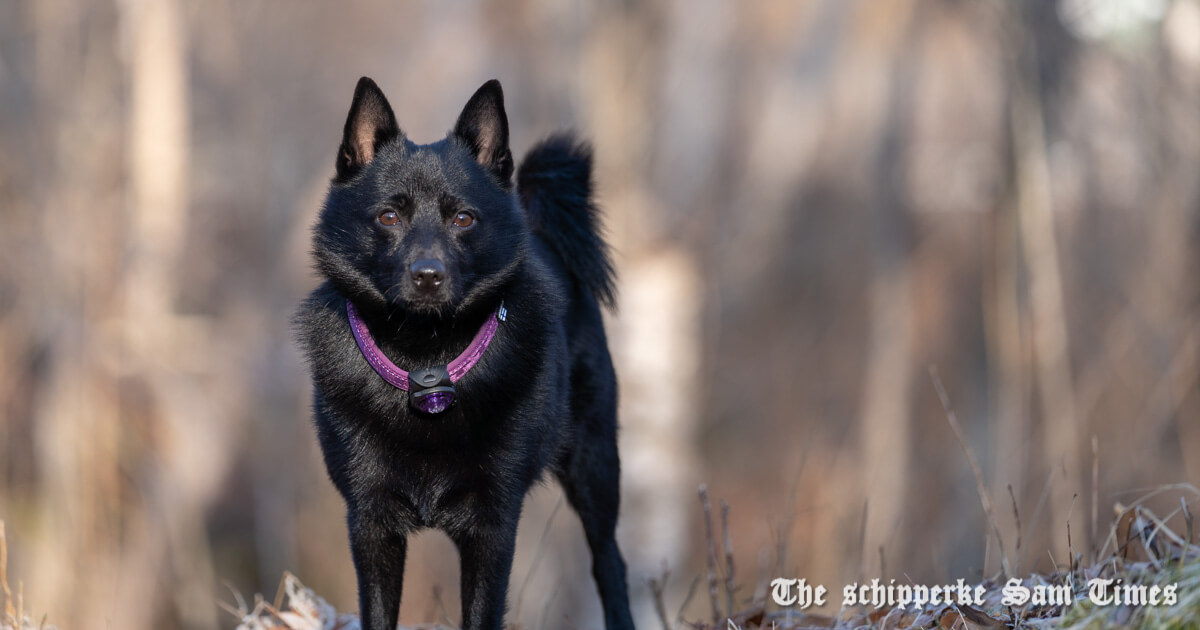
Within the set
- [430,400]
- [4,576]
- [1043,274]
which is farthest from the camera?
[1043,274]

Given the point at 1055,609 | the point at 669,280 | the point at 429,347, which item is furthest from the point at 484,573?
the point at 669,280

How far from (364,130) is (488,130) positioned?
1.12 feet

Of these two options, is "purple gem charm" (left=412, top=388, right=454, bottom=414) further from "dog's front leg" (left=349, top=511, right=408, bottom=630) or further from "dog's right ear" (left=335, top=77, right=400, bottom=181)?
"dog's right ear" (left=335, top=77, right=400, bottom=181)

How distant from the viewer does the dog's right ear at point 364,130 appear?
2.83 m

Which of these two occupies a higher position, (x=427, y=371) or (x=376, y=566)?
(x=427, y=371)

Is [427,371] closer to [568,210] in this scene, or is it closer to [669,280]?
[568,210]

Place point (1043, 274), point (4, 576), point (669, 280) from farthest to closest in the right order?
1. point (1043, 274)
2. point (669, 280)
3. point (4, 576)

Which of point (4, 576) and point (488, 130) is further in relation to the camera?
point (4, 576)

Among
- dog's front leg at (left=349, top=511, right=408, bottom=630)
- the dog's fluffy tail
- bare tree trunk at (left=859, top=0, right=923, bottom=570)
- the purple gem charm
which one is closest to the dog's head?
the purple gem charm

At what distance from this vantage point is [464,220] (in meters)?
2.80

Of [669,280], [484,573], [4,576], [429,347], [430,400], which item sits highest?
[429,347]

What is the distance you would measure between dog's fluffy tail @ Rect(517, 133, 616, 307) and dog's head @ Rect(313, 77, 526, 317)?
72cm

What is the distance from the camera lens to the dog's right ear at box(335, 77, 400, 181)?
2.83 metres

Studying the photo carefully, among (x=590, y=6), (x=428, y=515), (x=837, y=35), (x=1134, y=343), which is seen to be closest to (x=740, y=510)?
(x=1134, y=343)
